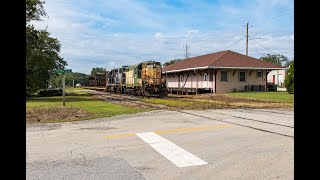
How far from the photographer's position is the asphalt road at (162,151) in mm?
5664

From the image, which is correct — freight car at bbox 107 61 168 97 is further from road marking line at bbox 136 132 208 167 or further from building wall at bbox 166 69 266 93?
road marking line at bbox 136 132 208 167

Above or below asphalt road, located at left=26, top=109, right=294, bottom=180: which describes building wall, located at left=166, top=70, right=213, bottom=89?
above

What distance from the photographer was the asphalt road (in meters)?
5.66

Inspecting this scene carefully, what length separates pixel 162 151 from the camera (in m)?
7.47

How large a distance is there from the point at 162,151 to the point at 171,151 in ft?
0.66

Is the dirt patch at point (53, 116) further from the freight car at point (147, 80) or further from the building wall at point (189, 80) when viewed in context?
the building wall at point (189, 80)

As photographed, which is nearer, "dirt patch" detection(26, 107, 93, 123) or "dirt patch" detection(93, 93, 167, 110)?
"dirt patch" detection(26, 107, 93, 123)

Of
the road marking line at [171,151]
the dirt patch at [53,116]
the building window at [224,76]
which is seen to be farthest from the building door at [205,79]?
the road marking line at [171,151]

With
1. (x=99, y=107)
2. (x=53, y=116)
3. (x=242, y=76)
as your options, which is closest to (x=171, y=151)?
(x=53, y=116)

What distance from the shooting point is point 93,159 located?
22.1 ft

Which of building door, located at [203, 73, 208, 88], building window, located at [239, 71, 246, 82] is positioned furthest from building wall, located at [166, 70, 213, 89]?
building window, located at [239, 71, 246, 82]
